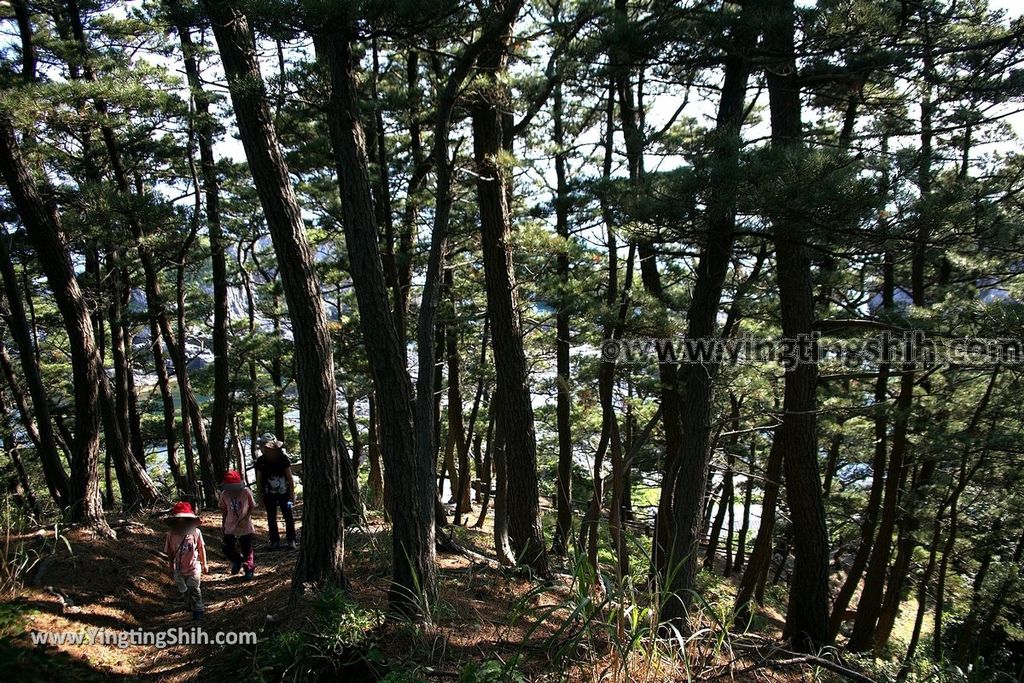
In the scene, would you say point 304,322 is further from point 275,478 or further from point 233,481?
point 275,478

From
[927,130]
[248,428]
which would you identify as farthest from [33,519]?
[248,428]

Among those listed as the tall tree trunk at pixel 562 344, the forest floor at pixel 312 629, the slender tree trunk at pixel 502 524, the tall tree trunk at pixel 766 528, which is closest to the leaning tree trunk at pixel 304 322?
the forest floor at pixel 312 629

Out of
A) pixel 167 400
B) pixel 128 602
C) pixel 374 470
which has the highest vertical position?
pixel 167 400

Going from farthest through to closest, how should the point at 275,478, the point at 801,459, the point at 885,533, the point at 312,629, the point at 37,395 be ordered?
the point at 885,533 → the point at 275,478 → the point at 801,459 → the point at 37,395 → the point at 312,629

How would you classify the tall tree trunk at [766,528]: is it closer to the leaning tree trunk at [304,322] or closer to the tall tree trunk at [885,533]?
the tall tree trunk at [885,533]

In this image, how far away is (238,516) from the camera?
6613mm

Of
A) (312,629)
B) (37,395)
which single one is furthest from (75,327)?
(312,629)

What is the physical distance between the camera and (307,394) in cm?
466

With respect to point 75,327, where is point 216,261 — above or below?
above

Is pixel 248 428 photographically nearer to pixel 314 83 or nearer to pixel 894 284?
pixel 314 83

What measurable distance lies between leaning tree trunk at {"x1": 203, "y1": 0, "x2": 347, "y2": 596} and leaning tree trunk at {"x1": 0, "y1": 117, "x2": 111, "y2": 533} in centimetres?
358

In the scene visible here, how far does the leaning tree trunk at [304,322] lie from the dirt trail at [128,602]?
22.6 inches

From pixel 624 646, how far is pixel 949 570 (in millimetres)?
12639

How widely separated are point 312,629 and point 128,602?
2986 millimetres
